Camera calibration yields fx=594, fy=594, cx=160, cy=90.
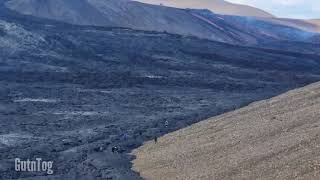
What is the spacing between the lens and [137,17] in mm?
68375

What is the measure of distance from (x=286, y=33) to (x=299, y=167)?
81.8 metres

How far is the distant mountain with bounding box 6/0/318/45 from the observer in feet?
206

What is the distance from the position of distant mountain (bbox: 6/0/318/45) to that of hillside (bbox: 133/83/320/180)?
43069mm

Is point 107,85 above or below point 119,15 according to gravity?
below

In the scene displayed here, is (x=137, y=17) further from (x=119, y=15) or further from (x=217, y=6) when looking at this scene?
(x=217, y=6)

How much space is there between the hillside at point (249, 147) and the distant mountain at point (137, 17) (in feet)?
141

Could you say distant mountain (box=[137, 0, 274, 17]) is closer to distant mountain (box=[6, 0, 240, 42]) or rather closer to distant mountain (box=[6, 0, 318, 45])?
distant mountain (box=[6, 0, 318, 45])

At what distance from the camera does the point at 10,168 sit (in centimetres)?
1888

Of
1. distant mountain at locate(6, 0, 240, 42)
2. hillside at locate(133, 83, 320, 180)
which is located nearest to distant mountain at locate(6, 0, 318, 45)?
distant mountain at locate(6, 0, 240, 42)

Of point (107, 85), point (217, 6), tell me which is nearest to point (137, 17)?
point (107, 85)

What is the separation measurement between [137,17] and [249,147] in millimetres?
53750

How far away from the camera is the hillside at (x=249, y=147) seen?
44.2 ft

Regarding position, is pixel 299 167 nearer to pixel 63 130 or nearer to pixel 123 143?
pixel 123 143

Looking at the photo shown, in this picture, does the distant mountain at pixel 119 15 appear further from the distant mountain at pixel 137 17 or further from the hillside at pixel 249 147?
the hillside at pixel 249 147
